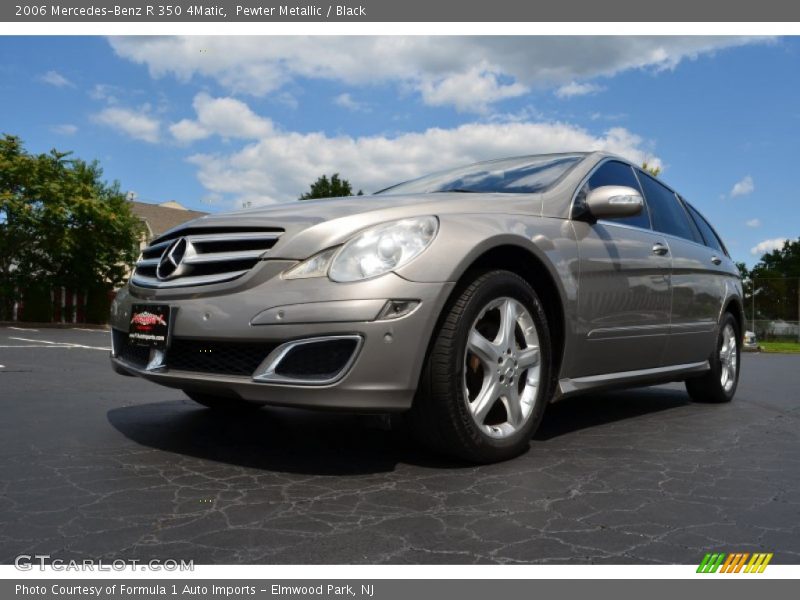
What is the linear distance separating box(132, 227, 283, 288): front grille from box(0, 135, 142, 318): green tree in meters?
26.2

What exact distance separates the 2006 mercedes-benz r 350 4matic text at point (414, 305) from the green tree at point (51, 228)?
26234 mm

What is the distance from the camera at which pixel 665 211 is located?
519cm

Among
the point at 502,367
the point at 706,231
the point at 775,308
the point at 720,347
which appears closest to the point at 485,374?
the point at 502,367

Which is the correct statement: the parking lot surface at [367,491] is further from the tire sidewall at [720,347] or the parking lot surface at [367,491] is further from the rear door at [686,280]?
the tire sidewall at [720,347]

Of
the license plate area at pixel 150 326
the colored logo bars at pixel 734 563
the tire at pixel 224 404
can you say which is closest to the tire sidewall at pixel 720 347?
the tire at pixel 224 404

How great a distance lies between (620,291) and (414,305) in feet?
5.59

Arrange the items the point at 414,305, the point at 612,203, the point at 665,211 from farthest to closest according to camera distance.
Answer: the point at 665,211
the point at 612,203
the point at 414,305

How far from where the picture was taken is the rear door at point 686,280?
4867 mm

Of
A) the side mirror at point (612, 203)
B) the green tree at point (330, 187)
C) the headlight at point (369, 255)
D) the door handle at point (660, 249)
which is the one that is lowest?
the headlight at point (369, 255)

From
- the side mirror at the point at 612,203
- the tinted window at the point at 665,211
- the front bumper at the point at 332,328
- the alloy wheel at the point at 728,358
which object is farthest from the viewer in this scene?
the alloy wheel at the point at 728,358

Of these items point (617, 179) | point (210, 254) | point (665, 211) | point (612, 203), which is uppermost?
point (617, 179)

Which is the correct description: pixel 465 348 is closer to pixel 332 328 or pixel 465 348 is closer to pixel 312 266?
pixel 332 328

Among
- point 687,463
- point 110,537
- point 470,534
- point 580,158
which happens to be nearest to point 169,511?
point 110,537
